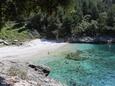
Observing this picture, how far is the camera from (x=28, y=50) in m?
47.5

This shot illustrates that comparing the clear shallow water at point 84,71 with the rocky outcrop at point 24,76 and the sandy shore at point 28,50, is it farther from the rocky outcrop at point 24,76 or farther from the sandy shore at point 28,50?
the sandy shore at point 28,50

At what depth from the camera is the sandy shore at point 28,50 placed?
138 feet

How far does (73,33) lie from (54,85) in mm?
44916

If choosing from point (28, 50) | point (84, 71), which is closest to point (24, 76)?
point (84, 71)

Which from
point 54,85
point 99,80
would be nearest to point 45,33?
point 99,80

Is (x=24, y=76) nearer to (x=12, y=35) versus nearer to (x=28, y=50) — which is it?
(x=28, y=50)

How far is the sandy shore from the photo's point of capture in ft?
→ 138

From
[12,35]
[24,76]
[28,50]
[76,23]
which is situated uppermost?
[24,76]

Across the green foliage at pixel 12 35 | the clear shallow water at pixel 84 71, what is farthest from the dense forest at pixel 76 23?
the clear shallow water at pixel 84 71

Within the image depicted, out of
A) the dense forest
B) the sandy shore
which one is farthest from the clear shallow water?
the dense forest

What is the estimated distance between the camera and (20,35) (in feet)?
191

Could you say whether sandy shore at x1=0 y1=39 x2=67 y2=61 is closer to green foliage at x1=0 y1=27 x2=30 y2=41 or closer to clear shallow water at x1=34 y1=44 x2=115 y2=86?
green foliage at x1=0 y1=27 x2=30 y2=41

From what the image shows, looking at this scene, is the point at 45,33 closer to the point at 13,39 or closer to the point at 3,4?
the point at 13,39

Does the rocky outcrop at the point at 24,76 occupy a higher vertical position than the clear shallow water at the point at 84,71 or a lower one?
higher
